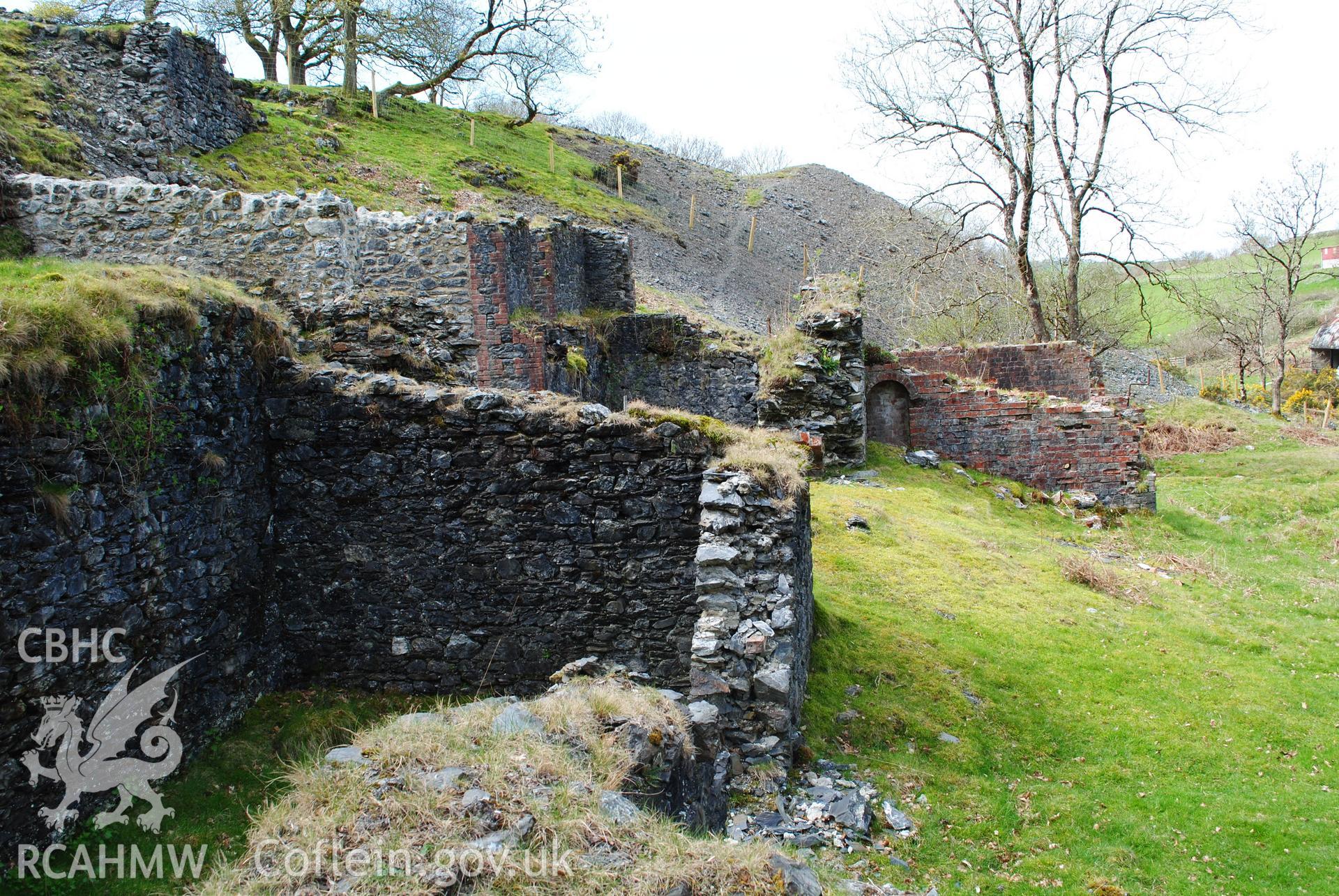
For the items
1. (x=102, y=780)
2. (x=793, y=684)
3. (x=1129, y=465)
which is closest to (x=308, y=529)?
(x=102, y=780)

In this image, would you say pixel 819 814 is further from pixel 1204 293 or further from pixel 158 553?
pixel 1204 293

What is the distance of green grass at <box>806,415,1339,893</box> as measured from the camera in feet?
19.4

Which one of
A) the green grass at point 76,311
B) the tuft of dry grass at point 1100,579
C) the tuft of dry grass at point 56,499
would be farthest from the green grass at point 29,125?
the tuft of dry grass at point 1100,579

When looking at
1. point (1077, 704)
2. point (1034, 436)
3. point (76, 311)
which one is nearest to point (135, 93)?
point (76, 311)

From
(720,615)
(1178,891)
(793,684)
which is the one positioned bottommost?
(1178,891)

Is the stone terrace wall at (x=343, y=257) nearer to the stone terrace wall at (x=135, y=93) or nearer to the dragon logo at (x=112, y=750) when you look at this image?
the dragon logo at (x=112, y=750)

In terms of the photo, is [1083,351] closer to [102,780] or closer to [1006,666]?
[1006,666]

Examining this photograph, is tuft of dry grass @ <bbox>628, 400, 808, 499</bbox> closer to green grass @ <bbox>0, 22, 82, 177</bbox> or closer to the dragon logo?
the dragon logo

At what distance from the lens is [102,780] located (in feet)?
18.5

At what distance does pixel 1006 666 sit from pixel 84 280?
888 cm

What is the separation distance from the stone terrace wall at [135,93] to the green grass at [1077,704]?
45.9ft

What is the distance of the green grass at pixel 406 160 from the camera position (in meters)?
21.2

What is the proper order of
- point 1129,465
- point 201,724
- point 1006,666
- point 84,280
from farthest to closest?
point 1129,465 < point 1006,666 < point 201,724 < point 84,280

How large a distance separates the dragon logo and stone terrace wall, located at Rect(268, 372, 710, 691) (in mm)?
1575
